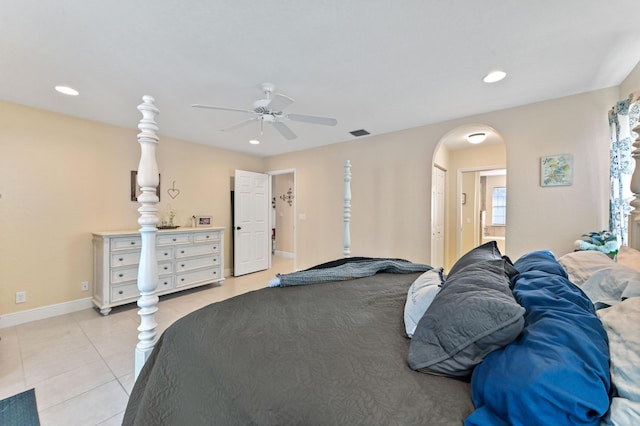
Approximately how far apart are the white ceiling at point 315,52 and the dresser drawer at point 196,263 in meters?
2.11

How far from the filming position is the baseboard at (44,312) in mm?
2928

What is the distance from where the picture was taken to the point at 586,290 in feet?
3.90

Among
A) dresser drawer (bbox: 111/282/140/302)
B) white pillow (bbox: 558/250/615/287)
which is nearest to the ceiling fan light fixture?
white pillow (bbox: 558/250/615/287)

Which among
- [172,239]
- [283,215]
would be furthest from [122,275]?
[283,215]

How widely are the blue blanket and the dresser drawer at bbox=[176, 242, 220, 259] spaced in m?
3.97

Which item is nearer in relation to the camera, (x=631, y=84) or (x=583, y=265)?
(x=583, y=265)

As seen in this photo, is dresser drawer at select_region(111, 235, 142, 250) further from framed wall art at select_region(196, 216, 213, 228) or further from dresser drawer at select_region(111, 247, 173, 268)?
A: framed wall art at select_region(196, 216, 213, 228)

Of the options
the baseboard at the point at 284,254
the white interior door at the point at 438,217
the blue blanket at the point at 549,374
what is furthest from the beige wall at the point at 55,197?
the white interior door at the point at 438,217

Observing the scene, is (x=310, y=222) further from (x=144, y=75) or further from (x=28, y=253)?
(x=28, y=253)

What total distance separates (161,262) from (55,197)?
4.62ft

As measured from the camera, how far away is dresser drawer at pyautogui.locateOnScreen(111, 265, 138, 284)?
3.25 m

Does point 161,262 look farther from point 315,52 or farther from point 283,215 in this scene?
point 283,215

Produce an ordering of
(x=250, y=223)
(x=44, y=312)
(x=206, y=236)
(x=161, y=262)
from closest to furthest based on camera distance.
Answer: (x=44, y=312), (x=161, y=262), (x=206, y=236), (x=250, y=223)

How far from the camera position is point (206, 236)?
13.9 ft
